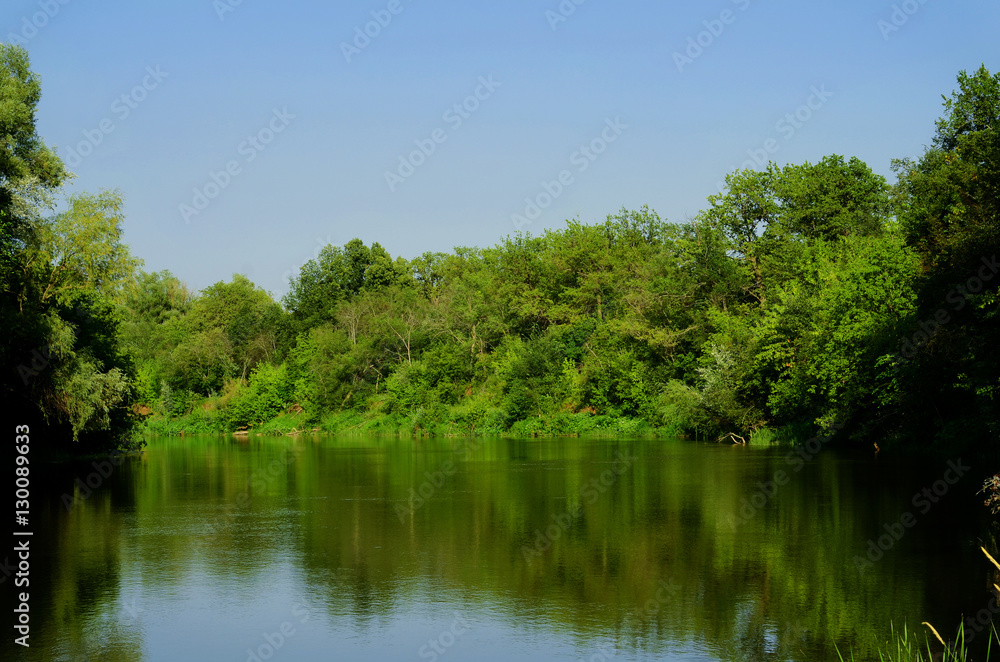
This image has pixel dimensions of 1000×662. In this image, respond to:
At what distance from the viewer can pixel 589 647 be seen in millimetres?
8820

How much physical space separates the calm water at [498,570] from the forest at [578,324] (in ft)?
25.5

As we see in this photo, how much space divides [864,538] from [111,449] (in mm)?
35650

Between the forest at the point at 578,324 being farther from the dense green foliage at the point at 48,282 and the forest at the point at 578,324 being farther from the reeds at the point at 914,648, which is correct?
the reeds at the point at 914,648

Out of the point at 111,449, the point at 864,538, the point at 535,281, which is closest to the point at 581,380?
the point at 535,281

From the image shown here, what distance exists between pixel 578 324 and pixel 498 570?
188ft

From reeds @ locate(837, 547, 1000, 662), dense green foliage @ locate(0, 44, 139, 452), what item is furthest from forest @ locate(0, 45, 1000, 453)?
reeds @ locate(837, 547, 1000, 662)

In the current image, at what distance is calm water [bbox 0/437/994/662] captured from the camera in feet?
30.2

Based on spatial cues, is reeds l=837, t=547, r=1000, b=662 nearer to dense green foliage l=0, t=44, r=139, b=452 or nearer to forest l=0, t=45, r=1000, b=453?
forest l=0, t=45, r=1000, b=453

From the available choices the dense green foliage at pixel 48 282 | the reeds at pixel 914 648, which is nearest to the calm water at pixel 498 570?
the reeds at pixel 914 648

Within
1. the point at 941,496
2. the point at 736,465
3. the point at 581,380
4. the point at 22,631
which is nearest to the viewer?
the point at 22,631

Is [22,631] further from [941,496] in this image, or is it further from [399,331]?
[399,331]

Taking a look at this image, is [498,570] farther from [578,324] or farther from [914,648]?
[578,324]

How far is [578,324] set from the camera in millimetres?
69500

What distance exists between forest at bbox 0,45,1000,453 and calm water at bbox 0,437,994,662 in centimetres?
778
